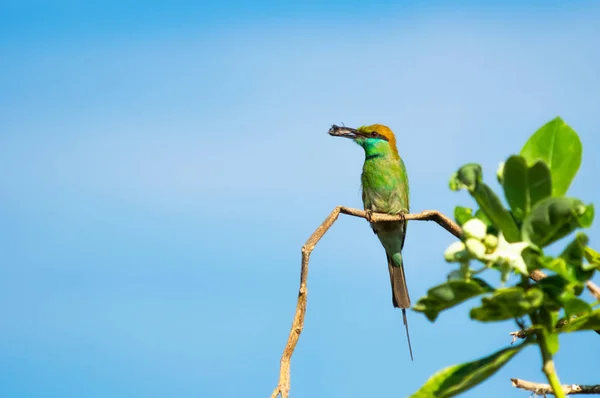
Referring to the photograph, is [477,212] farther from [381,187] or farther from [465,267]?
[381,187]

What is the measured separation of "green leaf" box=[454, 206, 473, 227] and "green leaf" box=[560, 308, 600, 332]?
20cm

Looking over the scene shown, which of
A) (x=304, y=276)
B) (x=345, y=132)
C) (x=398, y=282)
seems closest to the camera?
(x=304, y=276)

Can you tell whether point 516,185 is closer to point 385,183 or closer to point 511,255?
point 511,255

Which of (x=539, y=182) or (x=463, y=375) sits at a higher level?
(x=539, y=182)

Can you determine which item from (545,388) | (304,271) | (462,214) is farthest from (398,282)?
(462,214)

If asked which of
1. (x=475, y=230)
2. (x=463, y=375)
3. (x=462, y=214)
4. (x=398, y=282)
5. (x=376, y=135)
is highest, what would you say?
(x=376, y=135)

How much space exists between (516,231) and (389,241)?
592 cm

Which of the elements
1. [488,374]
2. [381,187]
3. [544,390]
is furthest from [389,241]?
[488,374]

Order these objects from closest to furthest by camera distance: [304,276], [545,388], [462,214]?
1. [462,214]
2. [545,388]
3. [304,276]

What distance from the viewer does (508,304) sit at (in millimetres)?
880

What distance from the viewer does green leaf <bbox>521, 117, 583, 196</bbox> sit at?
924mm

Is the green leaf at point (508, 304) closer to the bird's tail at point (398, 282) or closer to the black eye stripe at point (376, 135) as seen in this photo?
the bird's tail at point (398, 282)

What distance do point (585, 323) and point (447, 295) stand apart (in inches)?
9.1

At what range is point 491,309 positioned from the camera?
901mm
